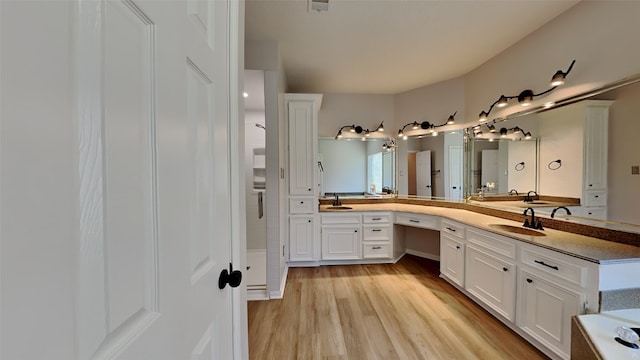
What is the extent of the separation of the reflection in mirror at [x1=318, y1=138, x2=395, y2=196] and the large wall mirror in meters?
1.40

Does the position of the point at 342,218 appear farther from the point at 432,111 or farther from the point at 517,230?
the point at 432,111

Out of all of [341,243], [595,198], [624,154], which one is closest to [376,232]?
[341,243]

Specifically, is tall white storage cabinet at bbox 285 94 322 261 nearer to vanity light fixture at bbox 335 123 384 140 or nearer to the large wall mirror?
vanity light fixture at bbox 335 123 384 140

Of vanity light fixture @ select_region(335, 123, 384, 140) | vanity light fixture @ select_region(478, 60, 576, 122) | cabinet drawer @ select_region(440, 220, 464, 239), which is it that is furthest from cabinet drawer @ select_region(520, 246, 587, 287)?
vanity light fixture @ select_region(335, 123, 384, 140)

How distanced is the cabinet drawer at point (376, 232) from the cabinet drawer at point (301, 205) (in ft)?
2.64

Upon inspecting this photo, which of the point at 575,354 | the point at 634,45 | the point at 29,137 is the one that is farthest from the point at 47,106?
the point at 634,45

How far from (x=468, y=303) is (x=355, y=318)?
1.17 m

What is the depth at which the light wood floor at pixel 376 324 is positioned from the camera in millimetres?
1846

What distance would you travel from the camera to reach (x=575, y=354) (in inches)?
56.4

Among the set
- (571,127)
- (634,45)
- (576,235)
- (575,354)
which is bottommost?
(575,354)

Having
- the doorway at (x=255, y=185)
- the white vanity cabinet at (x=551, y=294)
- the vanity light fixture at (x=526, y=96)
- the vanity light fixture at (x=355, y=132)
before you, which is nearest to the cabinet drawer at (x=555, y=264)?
the white vanity cabinet at (x=551, y=294)

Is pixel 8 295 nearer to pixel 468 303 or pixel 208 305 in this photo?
pixel 208 305

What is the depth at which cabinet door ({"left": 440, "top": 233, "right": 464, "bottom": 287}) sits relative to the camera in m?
2.66

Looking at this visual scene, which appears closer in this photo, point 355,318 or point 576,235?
point 576,235
